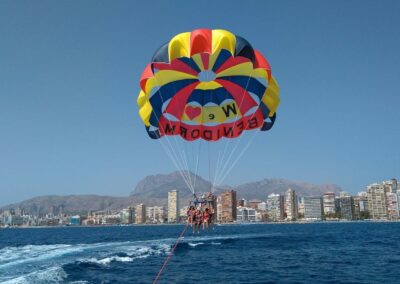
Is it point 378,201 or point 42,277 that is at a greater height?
point 378,201

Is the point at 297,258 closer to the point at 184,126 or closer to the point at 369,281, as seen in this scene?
the point at 369,281

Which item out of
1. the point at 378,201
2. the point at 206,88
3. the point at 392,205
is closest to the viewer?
the point at 206,88

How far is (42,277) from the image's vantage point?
24.4 metres

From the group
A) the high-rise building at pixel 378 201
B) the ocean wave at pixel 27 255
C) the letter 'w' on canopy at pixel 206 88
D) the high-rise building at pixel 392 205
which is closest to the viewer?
the letter 'w' on canopy at pixel 206 88

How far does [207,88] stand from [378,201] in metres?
196

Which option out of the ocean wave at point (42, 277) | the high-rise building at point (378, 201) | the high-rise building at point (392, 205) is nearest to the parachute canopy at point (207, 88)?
the ocean wave at point (42, 277)

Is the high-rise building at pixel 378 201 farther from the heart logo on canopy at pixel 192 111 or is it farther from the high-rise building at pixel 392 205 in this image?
the heart logo on canopy at pixel 192 111

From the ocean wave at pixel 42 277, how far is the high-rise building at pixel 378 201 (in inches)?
7531

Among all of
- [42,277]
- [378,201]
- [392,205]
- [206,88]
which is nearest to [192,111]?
[206,88]

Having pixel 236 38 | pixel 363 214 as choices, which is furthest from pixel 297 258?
pixel 363 214

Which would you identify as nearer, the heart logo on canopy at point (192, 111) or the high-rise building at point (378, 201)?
the heart logo on canopy at point (192, 111)

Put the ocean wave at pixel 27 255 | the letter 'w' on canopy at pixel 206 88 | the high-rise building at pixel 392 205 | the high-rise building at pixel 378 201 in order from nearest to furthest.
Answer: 1. the letter 'w' on canopy at pixel 206 88
2. the ocean wave at pixel 27 255
3. the high-rise building at pixel 392 205
4. the high-rise building at pixel 378 201

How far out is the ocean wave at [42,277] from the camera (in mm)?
22891

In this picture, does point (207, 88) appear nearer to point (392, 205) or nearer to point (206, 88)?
point (206, 88)
